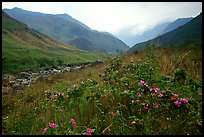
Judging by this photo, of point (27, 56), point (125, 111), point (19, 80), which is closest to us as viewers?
point (125, 111)

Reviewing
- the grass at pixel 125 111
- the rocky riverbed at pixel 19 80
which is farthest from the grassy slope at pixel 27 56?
the grass at pixel 125 111

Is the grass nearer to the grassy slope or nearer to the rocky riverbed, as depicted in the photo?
the rocky riverbed

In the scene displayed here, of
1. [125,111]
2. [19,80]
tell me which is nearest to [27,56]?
[19,80]

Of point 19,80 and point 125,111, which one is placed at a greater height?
point 125,111

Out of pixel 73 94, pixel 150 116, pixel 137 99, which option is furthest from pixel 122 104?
pixel 73 94

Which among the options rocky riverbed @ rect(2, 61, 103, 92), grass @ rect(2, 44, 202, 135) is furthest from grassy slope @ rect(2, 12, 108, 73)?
grass @ rect(2, 44, 202, 135)

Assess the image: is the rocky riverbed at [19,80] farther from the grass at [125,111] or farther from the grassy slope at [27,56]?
the grass at [125,111]

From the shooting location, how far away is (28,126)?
16.6 ft

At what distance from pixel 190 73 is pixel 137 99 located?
8.49 ft

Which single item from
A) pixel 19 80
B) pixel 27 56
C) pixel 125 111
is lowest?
pixel 19 80

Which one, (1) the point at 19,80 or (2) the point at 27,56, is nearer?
(1) the point at 19,80

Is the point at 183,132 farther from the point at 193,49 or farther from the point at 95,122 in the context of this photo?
the point at 193,49

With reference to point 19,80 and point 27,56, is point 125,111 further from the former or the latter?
point 27,56

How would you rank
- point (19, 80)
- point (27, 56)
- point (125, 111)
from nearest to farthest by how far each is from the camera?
1. point (125, 111)
2. point (19, 80)
3. point (27, 56)
